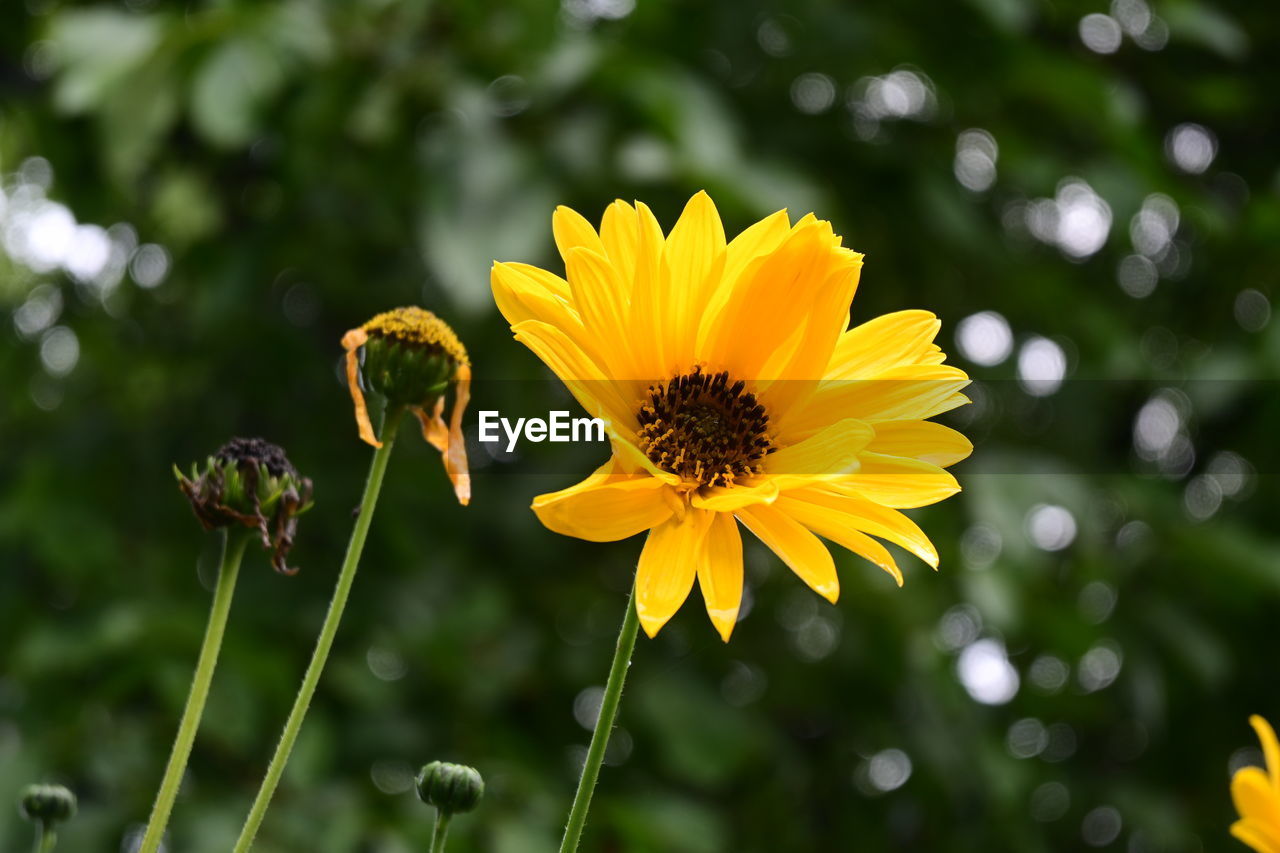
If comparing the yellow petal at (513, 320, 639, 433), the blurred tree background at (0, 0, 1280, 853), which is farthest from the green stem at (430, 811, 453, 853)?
the blurred tree background at (0, 0, 1280, 853)

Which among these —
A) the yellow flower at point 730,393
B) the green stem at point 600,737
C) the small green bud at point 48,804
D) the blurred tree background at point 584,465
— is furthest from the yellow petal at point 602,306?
the blurred tree background at point 584,465

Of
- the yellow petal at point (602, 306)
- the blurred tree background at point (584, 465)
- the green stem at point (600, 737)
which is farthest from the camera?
the blurred tree background at point (584, 465)

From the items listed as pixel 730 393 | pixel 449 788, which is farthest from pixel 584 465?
pixel 449 788

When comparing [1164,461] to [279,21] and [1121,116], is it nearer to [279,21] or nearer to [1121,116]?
[1121,116]

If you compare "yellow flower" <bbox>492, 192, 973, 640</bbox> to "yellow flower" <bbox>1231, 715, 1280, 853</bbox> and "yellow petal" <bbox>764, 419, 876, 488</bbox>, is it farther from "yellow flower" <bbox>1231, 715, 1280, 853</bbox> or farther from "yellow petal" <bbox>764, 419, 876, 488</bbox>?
"yellow flower" <bbox>1231, 715, 1280, 853</bbox>

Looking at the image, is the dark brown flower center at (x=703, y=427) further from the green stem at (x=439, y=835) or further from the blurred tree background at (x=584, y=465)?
the blurred tree background at (x=584, y=465)
